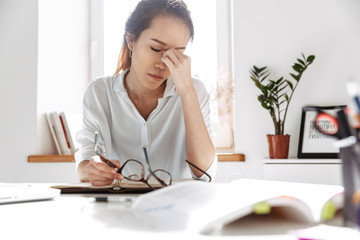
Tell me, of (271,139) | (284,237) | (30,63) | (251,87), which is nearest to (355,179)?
(284,237)

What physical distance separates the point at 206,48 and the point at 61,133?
1.24 m

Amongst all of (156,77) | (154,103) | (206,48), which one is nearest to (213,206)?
(156,77)

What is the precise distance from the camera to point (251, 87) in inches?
90.3

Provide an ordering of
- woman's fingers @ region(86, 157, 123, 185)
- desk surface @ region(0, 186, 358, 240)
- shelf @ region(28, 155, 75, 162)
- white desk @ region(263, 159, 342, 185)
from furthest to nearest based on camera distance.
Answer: shelf @ region(28, 155, 75, 162), white desk @ region(263, 159, 342, 185), woman's fingers @ region(86, 157, 123, 185), desk surface @ region(0, 186, 358, 240)

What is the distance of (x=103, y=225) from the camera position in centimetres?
45

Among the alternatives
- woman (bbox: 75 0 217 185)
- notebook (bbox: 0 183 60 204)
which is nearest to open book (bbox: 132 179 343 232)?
notebook (bbox: 0 183 60 204)

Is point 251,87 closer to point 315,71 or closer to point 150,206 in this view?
point 315,71

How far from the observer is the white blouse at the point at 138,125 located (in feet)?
4.80

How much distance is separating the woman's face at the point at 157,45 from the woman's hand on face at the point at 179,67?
38mm

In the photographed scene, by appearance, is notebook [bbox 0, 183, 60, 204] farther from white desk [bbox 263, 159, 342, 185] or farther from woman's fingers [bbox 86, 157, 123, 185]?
white desk [bbox 263, 159, 342, 185]

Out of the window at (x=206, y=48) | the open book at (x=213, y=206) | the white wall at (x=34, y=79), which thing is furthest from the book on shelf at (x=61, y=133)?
the open book at (x=213, y=206)

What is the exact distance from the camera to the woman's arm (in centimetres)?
134

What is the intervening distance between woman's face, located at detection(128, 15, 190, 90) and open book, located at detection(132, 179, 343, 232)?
0.88m

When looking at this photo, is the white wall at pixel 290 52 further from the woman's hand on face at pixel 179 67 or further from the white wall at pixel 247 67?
the woman's hand on face at pixel 179 67
